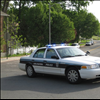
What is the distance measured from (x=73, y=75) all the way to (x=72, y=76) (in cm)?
6

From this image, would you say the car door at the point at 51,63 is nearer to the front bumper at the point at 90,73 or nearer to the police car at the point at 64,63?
the police car at the point at 64,63

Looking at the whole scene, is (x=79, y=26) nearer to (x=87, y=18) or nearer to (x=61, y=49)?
(x=87, y=18)

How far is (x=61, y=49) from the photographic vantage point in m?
9.88

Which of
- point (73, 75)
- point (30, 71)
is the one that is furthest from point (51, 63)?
point (30, 71)

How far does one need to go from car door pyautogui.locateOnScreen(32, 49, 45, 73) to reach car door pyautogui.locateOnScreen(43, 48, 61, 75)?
274mm

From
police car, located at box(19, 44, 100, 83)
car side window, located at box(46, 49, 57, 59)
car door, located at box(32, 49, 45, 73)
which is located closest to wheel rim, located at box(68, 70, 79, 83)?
police car, located at box(19, 44, 100, 83)

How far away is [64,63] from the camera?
29.6 ft

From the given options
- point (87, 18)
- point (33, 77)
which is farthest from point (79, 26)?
point (33, 77)

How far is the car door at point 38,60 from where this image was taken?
1016 centimetres

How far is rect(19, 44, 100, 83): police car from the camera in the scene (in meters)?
8.35

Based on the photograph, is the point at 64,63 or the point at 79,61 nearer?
the point at 79,61

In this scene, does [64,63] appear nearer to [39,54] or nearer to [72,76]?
[72,76]

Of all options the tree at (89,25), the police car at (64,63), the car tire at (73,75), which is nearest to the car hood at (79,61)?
the police car at (64,63)

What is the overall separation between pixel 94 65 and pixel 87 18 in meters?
59.3
